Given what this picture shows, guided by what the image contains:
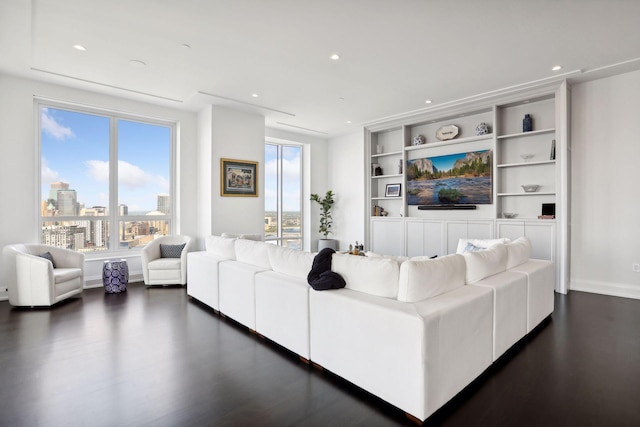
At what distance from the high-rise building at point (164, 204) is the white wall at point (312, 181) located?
323 cm

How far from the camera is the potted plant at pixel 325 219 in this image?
26.1 feet

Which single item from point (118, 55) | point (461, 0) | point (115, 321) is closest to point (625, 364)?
point (461, 0)

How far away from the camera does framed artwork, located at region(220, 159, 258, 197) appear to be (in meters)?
5.81

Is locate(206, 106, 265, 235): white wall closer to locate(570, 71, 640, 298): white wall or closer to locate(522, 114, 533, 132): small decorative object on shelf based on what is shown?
locate(522, 114, 533, 132): small decorative object on shelf

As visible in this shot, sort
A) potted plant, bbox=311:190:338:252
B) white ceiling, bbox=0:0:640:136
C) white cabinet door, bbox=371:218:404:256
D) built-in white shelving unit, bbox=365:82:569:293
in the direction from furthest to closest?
potted plant, bbox=311:190:338:252 → white cabinet door, bbox=371:218:404:256 → built-in white shelving unit, bbox=365:82:569:293 → white ceiling, bbox=0:0:640:136

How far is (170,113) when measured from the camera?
19.3 feet

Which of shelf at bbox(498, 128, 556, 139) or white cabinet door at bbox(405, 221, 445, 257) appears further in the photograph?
white cabinet door at bbox(405, 221, 445, 257)

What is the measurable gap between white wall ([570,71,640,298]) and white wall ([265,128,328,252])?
16.6 ft

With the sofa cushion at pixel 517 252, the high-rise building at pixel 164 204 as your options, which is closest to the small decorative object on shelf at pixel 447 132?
the sofa cushion at pixel 517 252

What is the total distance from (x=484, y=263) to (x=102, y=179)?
566cm

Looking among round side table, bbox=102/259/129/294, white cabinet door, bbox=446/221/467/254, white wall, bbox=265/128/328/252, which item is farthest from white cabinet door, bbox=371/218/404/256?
round side table, bbox=102/259/129/294

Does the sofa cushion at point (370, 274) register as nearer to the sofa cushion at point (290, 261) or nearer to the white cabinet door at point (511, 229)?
the sofa cushion at point (290, 261)

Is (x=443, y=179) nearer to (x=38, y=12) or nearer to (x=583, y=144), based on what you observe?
(x=583, y=144)

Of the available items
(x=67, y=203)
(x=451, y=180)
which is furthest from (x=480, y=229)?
(x=67, y=203)
